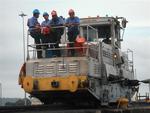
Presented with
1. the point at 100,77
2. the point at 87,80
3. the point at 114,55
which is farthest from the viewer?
the point at 114,55

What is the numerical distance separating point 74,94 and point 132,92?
4.94 metres

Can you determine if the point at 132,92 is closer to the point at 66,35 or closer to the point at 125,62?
the point at 125,62

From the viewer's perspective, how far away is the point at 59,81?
14.5m

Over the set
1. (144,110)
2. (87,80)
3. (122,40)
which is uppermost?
(122,40)

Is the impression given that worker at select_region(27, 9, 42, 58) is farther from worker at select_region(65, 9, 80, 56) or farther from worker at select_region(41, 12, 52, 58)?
worker at select_region(65, 9, 80, 56)

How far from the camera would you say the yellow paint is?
14.3 meters

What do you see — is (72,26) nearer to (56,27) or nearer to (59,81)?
(56,27)

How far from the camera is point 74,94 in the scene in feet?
49.1

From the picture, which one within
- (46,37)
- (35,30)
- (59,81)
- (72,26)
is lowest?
(59,81)

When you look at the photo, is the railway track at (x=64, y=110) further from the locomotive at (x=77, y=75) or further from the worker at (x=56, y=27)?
the worker at (x=56, y=27)

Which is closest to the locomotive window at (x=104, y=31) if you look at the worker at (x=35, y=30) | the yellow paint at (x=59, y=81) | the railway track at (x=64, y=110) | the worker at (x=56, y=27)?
the worker at (x=56, y=27)

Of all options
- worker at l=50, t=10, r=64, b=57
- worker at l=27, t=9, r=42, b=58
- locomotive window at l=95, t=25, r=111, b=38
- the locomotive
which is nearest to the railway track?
the locomotive

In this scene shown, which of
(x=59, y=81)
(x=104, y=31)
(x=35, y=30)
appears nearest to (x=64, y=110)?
(x=59, y=81)

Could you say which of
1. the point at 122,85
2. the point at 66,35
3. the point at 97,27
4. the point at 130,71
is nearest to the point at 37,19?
the point at 66,35
